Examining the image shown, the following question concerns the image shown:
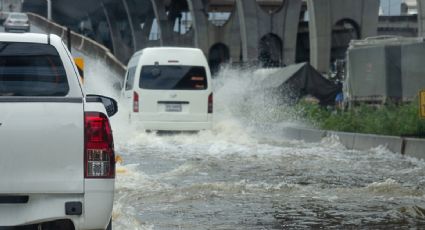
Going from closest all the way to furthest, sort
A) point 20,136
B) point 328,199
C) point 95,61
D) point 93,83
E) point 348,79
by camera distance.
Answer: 1. point 20,136
2. point 328,199
3. point 348,79
4. point 93,83
5. point 95,61

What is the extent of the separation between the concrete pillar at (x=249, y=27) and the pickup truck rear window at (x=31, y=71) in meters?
56.0

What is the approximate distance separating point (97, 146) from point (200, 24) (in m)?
71.5

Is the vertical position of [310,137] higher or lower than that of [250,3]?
lower

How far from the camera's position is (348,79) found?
28375 mm

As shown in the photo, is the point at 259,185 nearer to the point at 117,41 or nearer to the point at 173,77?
the point at 173,77

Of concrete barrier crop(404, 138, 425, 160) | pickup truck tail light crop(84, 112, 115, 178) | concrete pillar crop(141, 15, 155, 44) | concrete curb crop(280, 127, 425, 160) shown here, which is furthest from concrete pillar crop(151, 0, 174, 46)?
pickup truck tail light crop(84, 112, 115, 178)

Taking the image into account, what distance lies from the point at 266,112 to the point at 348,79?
335cm

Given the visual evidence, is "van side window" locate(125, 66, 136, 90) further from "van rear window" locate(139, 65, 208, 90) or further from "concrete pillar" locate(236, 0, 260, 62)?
"concrete pillar" locate(236, 0, 260, 62)

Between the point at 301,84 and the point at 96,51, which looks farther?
the point at 96,51

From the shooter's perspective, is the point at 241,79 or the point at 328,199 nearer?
the point at 328,199

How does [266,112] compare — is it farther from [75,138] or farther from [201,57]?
[75,138]

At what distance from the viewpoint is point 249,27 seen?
6209 centimetres

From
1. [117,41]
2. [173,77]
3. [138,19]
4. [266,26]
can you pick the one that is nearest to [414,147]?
[173,77]

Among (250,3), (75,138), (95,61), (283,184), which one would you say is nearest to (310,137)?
(283,184)
